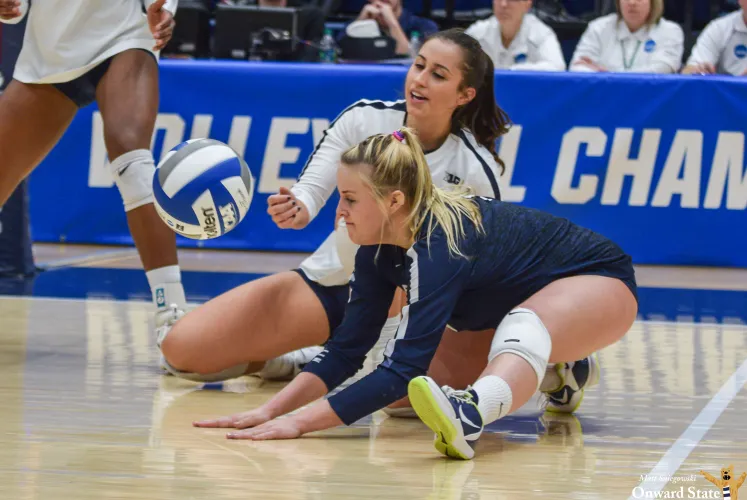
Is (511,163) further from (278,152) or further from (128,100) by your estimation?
(128,100)

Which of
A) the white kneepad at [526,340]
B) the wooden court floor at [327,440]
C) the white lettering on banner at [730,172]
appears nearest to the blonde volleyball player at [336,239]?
the wooden court floor at [327,440]

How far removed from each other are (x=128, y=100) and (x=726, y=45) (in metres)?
4.67

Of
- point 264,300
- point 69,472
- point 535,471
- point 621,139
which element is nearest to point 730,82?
point 621,139

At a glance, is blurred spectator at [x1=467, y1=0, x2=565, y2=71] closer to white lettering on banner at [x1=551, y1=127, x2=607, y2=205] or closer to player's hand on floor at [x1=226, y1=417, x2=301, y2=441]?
white lettering on banner at [x1=551, y1=127, x2=607, y2=205]

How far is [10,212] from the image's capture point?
586cm

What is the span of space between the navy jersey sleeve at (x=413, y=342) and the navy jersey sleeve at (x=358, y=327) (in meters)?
0.20

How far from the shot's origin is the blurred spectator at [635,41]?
292 inches

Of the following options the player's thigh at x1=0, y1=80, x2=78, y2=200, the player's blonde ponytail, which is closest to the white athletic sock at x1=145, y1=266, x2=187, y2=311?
the player's thigh at x1=0, y1=80, x2=78, y2=200

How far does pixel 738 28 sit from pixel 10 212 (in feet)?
14.7

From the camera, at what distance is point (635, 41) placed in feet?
24.6

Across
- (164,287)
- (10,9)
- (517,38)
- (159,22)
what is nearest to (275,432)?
(164,287)

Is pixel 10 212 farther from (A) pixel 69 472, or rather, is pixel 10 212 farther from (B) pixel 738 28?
(B) pixel 738 28

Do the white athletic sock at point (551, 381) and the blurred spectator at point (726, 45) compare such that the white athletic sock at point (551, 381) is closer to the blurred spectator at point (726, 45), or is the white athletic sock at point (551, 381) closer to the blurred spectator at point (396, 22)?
the blurred spectator at point (726, 45)

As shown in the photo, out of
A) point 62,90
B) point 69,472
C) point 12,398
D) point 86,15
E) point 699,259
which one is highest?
point 86,15
